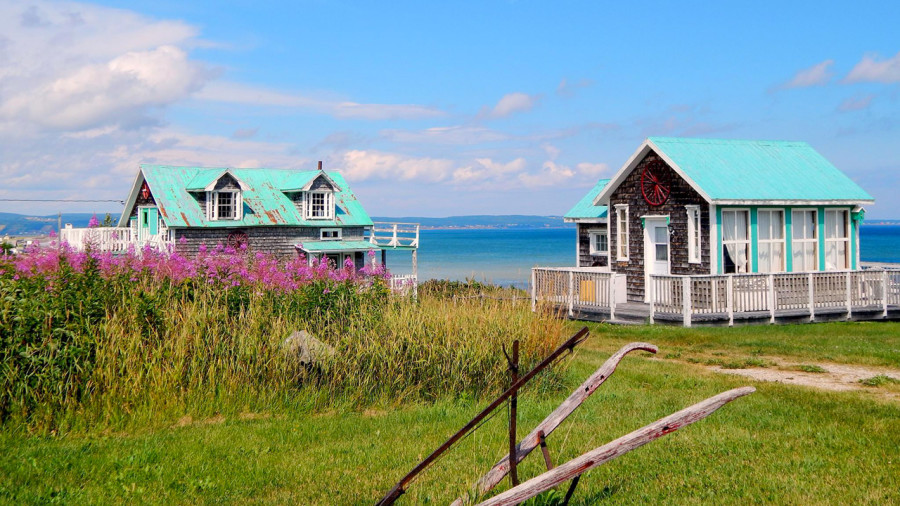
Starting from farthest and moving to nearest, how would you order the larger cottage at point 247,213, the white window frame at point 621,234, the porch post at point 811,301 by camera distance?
the larger cottage at point 247,213 < the white window frame at point 621,234 < the porch post at point 811,301

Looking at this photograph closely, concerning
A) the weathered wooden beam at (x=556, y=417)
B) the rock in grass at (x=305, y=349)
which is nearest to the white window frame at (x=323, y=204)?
the rock in grass at (x=305, y=349)

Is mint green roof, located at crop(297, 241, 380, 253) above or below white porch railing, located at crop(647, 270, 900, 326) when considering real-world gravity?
above

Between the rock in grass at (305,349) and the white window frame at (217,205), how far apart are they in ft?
88.0

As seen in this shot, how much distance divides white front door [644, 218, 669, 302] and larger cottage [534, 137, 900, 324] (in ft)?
0.10

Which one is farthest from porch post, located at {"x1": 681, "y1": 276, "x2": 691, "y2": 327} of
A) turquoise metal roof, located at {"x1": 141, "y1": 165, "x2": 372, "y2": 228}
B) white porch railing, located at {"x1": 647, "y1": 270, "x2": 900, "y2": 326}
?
turquoise metal roof, located at {"x1": 141, "y1": 165, "x2": 372, "y2": 228}

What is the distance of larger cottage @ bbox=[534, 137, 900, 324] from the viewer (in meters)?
20.1

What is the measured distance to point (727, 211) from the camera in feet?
67.8

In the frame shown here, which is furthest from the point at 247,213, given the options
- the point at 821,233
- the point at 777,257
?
the point at 821,233

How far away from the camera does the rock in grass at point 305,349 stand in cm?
985

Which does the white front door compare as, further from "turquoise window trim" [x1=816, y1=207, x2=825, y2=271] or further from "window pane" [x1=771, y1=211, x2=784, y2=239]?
"turquoise window trim" [x1=816, y1=207, x2=825, y2=271]

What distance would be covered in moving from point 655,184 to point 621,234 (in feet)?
7.92

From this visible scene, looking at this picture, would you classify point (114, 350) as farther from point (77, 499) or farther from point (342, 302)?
A: point (342, 302)

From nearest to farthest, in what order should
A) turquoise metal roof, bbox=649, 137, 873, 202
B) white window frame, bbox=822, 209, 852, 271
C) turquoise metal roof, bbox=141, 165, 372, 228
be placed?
turquoise metal roof, bbox=649, 137, 873, 202 < white window frame, bbox=822, 209, 852, 271 < turquoise metal roof, bbox=141, 165, 372, 228

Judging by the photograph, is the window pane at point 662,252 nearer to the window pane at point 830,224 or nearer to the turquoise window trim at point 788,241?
the turquoise window trim at point 788,241
